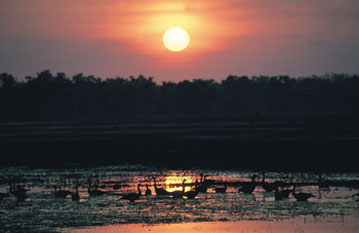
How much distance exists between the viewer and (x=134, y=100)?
575ft

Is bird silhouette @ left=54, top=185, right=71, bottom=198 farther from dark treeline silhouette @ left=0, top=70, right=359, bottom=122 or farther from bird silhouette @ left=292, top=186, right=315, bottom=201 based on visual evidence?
dark treeline silhouette @ left=0, top=70, right=359, bottom=122

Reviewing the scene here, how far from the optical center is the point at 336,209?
22891mm

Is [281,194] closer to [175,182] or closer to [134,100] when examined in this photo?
[175,182]

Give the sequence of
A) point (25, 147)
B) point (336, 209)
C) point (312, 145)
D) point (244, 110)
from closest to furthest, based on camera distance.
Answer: point (336, 209) → point (312, 145) → point (25, 147) → point (244, 110)

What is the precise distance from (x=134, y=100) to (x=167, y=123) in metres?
66.4

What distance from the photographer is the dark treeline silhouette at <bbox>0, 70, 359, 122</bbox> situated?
6555 inches

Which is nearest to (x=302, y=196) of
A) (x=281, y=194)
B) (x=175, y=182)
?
(x=281, y=194)

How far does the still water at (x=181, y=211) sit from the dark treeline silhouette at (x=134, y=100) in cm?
12963

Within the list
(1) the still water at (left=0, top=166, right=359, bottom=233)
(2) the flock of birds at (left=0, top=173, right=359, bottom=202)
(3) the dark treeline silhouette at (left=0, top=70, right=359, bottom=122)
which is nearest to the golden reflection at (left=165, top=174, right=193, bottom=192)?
(1) the still water at (left=0, top=166, right=359, bottom=233)

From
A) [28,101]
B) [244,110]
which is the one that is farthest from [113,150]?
[244,110]

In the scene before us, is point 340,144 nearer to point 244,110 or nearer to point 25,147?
point 25,147

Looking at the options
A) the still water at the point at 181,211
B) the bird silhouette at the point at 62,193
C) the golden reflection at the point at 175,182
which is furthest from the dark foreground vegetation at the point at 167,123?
the bird silhouette at the point at 62,193

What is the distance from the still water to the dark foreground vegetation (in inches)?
471

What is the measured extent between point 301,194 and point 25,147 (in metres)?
36.9
